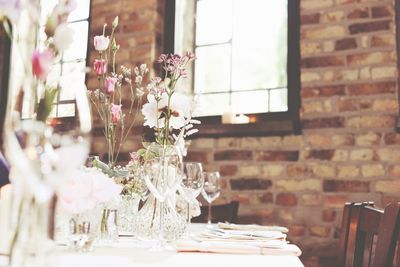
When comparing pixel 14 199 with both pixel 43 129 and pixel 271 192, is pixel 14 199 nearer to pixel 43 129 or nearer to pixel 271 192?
pixel 43 129

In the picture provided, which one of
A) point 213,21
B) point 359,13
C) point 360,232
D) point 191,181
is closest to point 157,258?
point 191,181

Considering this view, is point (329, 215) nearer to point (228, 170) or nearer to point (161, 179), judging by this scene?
point (228, 170)

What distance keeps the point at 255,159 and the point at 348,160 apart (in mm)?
464

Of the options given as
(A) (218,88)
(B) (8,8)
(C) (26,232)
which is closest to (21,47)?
(B) (8,8)

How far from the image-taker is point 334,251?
7.88 feet

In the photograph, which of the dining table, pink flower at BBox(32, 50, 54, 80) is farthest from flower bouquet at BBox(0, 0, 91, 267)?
the dining table

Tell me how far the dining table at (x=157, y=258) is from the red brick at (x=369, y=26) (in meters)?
1.70

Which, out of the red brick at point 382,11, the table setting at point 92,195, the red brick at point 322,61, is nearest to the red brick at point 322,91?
the red brick at point 322,61

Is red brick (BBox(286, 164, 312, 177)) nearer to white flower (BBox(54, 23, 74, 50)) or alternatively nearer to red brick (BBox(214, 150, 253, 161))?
red brick (BBox(214, 150, 253, 161))

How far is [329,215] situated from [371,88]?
0.63 m

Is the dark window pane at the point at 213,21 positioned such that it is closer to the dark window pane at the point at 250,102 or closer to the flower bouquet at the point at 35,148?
the dark window pane at the point at 250,102

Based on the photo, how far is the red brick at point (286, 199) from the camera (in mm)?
2502

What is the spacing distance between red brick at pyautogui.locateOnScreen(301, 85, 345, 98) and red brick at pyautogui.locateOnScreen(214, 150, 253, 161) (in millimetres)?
410

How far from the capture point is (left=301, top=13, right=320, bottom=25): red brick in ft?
8.45
